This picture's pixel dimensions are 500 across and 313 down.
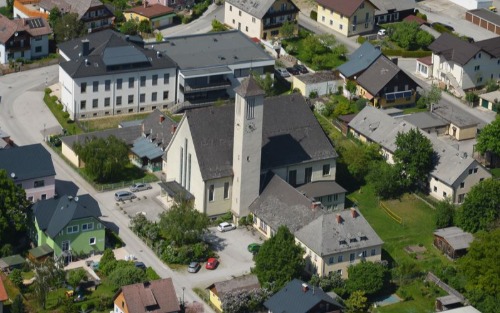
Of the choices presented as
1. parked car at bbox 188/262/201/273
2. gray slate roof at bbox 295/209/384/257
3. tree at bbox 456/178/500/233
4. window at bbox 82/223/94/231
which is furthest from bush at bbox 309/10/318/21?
window at bbox 82/223/94/231

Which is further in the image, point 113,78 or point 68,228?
point 113,78

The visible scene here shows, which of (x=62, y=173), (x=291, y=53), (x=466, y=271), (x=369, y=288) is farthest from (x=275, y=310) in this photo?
(x=291, y=53)

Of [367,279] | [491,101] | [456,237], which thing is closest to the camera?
[367,279]

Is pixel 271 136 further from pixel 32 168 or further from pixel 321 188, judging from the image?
pixel 32 168

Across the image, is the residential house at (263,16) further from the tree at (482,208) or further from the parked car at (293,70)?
the tree at (482,208)

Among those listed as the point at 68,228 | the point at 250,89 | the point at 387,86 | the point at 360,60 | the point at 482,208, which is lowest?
the point at 68,228

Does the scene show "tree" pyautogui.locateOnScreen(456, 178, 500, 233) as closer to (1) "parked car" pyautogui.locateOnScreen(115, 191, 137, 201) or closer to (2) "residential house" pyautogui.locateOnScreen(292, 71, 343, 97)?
(1) "parked car" pyautogui.locateOnScreen(115, 191, 137, 201)

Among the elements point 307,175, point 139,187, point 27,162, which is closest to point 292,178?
point 307,175
